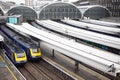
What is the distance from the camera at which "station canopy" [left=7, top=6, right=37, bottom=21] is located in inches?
2766

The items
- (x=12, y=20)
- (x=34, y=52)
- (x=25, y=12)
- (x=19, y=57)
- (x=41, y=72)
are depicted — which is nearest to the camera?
(x=41, y=72)

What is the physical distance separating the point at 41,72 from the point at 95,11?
168ft

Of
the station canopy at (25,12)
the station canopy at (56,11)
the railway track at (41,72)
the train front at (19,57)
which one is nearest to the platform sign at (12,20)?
the station canopy at (25,12)

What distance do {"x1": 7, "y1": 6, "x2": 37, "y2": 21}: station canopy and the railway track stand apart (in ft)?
129

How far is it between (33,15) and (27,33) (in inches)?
1187

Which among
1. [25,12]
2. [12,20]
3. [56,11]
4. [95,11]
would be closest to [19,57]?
[12,20]

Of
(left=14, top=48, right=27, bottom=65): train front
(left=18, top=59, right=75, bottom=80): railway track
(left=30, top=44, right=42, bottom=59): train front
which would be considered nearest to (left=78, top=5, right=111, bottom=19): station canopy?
(left=30, top=44, right=42, bottom=59): train front

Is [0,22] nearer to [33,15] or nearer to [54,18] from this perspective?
[33,15]

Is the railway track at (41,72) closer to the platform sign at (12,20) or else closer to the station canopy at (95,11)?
the platform sign at (12,20)

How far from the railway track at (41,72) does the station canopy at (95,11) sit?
4536cm

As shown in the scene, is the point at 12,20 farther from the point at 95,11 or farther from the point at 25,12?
the point at 95,11

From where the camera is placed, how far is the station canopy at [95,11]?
75588 mm

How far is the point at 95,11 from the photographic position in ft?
250

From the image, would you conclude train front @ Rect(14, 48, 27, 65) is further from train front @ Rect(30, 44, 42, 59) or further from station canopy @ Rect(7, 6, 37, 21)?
station canopy @ Rect(7, 6, 37, 21)
